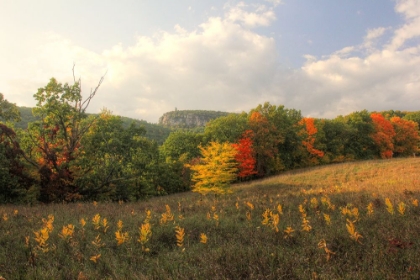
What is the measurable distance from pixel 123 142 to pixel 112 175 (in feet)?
8.91

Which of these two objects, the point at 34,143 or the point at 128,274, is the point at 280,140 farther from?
the point at 128,274

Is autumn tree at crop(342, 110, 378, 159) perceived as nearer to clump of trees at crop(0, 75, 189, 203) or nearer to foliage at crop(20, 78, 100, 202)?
clump of trees at crop(0, 75, 189, 203)

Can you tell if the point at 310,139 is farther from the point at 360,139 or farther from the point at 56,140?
the point at 56,140

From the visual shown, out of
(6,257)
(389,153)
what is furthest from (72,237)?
(389,153)

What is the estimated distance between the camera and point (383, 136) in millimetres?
52969

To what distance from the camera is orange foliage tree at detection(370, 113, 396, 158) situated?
173 feet

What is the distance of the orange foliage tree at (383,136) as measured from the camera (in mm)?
52781

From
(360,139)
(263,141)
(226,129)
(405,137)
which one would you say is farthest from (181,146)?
(405,137)

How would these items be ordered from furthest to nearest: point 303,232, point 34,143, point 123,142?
point 123,142 < point 34,143 < point 303,232

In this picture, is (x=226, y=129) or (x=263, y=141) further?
(x=226, y=129)

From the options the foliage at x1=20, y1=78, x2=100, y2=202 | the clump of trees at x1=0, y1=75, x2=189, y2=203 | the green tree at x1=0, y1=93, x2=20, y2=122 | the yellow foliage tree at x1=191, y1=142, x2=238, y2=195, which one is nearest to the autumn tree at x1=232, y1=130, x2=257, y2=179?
the yellow foliage tree at x1=191, y1=142, x2=238, y2=195

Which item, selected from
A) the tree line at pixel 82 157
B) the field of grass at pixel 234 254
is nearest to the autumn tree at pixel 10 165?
the tree line at pixel 82 157

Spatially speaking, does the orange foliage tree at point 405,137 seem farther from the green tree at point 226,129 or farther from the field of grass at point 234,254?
the field of grass at point 234,254

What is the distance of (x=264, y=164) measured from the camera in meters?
42.1
